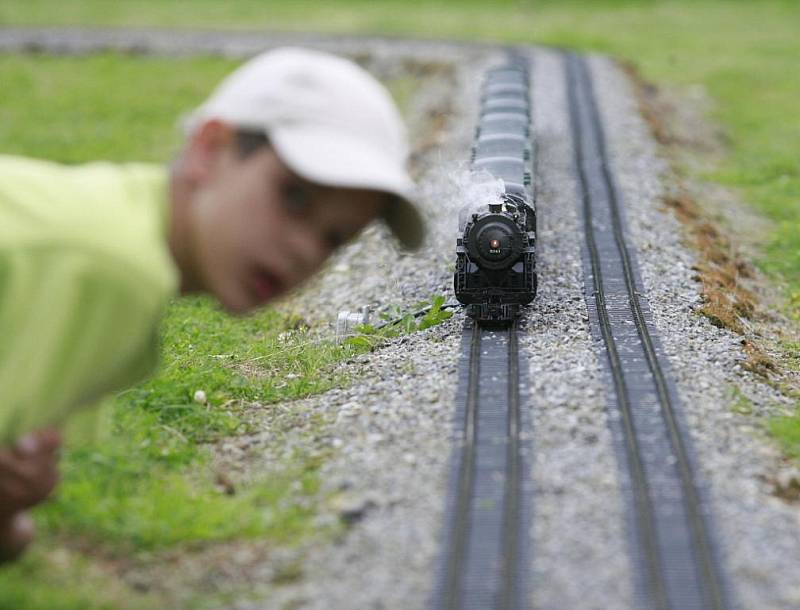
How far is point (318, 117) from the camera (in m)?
3.47

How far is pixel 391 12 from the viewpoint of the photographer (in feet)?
137

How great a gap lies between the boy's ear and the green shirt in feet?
0.58

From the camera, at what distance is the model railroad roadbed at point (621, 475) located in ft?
19.9

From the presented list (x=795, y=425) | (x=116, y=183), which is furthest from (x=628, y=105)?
(x=116, y=183)

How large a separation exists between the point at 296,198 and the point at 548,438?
4.73 m

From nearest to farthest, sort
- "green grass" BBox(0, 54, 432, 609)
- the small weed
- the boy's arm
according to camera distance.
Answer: the boy's arm
"green grass" BBox(0, 54, 432, 609)
the small weed

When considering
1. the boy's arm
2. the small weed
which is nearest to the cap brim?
the boy's arm

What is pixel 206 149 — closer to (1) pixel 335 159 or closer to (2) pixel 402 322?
(1) pixel 335 159

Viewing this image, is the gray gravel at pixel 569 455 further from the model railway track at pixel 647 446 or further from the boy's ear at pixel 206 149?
the boy's ear at pixel 206 149

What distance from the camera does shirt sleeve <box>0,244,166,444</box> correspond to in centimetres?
347

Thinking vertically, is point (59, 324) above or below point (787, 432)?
below

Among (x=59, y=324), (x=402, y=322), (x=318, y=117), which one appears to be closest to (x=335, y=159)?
(x=318, y=117)

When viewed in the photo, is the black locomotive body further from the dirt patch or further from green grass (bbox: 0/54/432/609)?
the dirt patch

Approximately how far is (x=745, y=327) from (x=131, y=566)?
753cm
